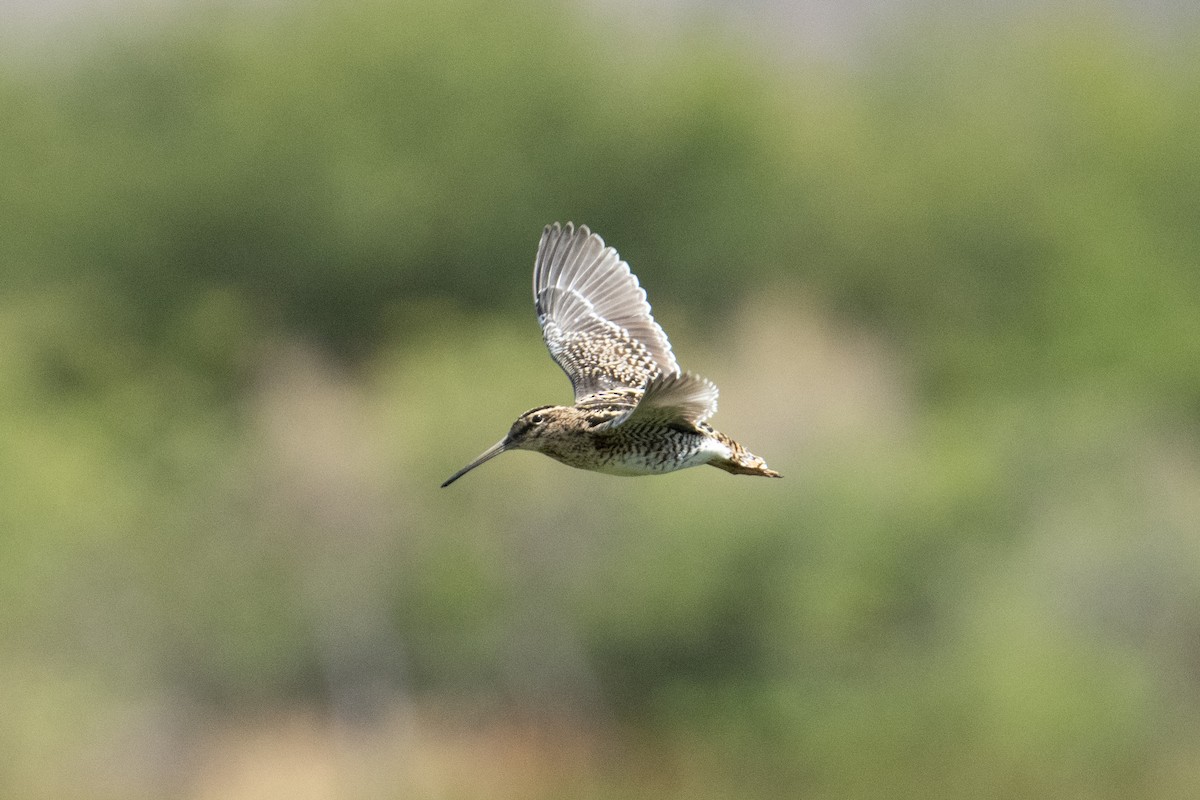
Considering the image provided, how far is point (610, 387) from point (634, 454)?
1.10 m

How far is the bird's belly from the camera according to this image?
830 cm

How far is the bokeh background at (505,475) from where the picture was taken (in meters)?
34.3

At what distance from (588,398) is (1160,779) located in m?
28.9

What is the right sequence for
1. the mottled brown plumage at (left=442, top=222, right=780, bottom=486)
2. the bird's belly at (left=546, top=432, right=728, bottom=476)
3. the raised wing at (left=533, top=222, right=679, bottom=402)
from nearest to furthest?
1. the mottled brown plumage at (left=442, top=222, right=780, bottom=486)
2. the bird's belly at (left=546, top=432, right=728, bottom=476)
3. the raised wing at (left=533, top=222, right=679, bottom=402)

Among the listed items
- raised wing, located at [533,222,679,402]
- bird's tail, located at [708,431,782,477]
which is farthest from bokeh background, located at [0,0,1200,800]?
bird's tail, located at [708,431,782,477]

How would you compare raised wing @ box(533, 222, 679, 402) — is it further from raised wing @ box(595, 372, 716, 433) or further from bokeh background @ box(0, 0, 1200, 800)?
bokeh background @ box(0, 0, 1200, 800)

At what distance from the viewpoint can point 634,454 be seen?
8336 millimetres

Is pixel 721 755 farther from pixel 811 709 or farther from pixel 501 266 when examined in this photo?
pixel 501 266

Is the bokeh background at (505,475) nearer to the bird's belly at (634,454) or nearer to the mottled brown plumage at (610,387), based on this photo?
the mottled brown plumage at (610,387)

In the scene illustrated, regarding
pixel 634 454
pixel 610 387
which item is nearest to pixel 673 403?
pixel 634 454

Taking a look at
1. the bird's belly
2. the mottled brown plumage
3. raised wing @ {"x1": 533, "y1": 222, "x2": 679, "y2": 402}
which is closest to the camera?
the mottled brown plumage

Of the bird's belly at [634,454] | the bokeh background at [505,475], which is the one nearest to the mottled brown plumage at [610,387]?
the bird's belly at [634,454]

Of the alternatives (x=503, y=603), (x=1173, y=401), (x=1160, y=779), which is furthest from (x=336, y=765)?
(x=1173, y=401)

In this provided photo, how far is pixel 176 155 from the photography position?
59.1 metres
